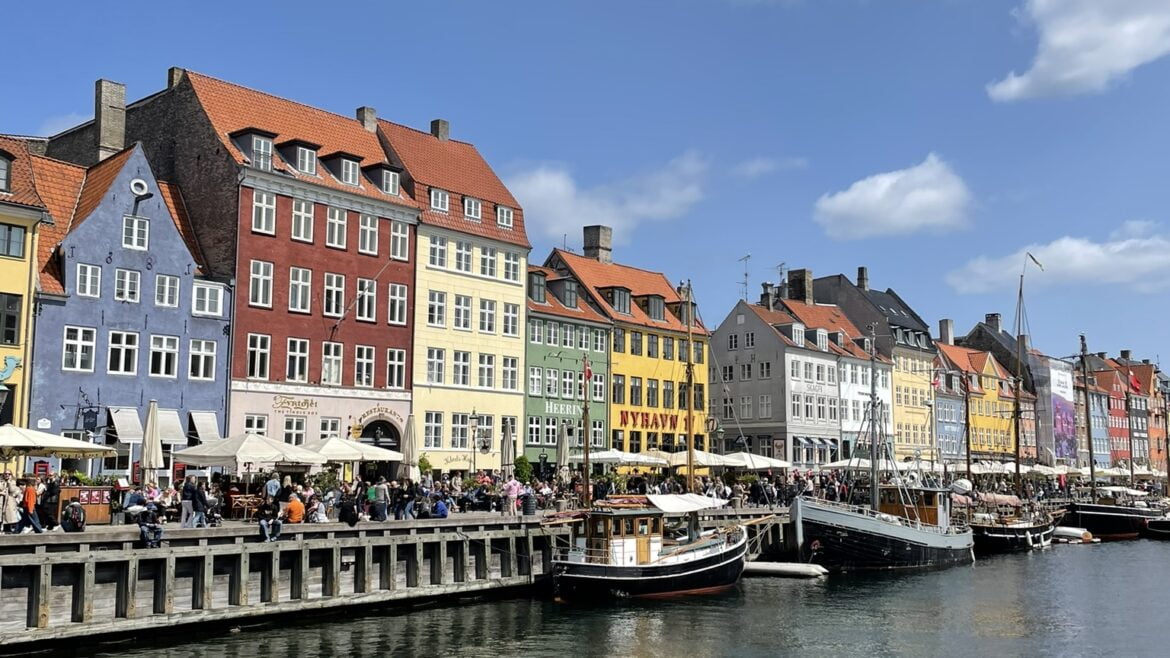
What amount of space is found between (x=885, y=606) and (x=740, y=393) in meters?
42.8

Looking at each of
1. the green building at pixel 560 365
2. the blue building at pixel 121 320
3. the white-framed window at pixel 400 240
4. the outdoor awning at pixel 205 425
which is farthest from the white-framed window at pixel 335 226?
the green building at pixel 560 365

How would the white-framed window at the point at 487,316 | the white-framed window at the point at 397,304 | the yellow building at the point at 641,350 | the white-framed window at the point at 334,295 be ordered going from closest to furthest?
the white-framed window at the point at 334,295 < the white-framed window at the point at 397,304 < the white-framed window at the point at 487,316 < the yellow building at the point at 641,350

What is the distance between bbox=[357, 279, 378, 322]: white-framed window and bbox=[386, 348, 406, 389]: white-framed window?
1764 millimetres

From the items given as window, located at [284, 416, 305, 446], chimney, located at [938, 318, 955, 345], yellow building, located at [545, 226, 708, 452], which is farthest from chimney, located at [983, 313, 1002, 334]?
window, located at [284, 416, 305, 446]

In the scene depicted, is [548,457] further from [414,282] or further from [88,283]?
[88,283]

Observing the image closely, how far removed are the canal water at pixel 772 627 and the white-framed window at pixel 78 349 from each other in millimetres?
15273

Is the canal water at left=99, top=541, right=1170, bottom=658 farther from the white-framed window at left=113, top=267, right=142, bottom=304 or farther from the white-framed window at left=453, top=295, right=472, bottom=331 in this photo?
the white-framed window at left=453, top=295, right=472, bottom=331

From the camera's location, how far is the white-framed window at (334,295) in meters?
49.0

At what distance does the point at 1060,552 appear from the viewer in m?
58.8

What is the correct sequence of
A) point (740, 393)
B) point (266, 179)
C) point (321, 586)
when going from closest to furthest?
point (321, 586) → point (266, 179) → point (740, 393)

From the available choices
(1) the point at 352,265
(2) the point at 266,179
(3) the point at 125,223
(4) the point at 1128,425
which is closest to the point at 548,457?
(1) the point at 352,265

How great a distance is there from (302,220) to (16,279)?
41.2ft

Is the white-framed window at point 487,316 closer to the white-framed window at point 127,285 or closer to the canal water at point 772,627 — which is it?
the white-framed window at point 127,285

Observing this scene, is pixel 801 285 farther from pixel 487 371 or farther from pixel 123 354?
pixel 123 354
